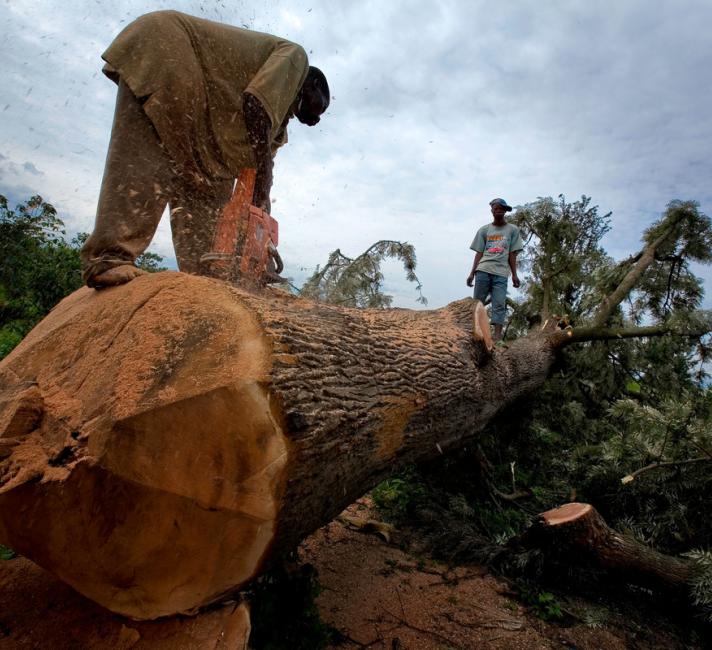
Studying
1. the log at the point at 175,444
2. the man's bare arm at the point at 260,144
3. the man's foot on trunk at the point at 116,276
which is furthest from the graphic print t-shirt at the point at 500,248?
the man's foot on trunk at the point at 116,276

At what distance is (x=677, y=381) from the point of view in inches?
155

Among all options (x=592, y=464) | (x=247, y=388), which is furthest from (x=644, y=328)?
(x=247, y=388)

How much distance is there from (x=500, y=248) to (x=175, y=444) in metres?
4.37

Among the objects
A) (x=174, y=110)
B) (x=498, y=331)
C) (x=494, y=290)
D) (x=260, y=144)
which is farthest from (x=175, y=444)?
(x=494, y=290)

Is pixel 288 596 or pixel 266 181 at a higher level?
pixel 266 181

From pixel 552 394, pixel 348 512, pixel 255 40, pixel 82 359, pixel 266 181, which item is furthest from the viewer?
pixel 552 394

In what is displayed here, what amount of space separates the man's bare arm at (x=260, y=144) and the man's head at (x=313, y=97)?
40 cm

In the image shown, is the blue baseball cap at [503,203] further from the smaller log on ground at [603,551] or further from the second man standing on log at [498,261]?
the smaller log on ground at [603,551]

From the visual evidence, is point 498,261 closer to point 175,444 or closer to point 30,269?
point 175,444

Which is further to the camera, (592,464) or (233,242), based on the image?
(592,464)

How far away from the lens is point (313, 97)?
8.31ft

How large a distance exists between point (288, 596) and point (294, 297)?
1.20 meters

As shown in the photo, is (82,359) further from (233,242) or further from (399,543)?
(399,543)

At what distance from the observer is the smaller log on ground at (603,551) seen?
2164 millimetres
